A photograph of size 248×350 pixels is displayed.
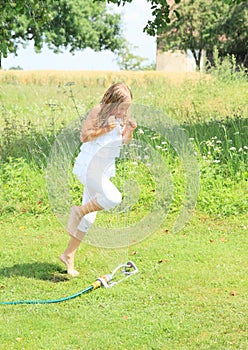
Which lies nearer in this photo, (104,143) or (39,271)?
(104,143)

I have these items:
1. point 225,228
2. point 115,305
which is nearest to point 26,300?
point 115,305

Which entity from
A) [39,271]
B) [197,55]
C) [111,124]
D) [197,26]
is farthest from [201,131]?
[197,55]

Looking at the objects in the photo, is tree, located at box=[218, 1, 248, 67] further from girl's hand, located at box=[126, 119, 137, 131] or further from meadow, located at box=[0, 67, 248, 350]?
girl's hand, located at box=[126, 119, 137, 131]

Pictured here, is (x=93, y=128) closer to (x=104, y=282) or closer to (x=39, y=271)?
(x=104, y=282)

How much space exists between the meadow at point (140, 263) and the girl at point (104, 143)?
0.29m

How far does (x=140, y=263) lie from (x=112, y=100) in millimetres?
1673

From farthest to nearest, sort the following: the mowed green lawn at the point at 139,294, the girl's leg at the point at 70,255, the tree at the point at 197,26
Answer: the tree at the point at 197,26
the girl's leg at the point at 70,255
the mowed green lawn at the point at 139,294

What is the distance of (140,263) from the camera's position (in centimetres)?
584

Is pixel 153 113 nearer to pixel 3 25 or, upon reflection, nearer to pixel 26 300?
pixel 26 300

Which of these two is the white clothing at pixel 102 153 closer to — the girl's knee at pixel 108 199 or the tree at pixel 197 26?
the girl's knee at pixel 108 199

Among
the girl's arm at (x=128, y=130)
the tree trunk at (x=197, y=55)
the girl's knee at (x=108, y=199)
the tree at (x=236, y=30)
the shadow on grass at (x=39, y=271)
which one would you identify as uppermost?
the tree at (x=236, y=30)

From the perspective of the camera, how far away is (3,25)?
10.6 meters

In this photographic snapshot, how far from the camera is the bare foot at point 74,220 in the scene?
203 inches

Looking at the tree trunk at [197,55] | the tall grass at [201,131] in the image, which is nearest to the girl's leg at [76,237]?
the tall grass at [201,131]
